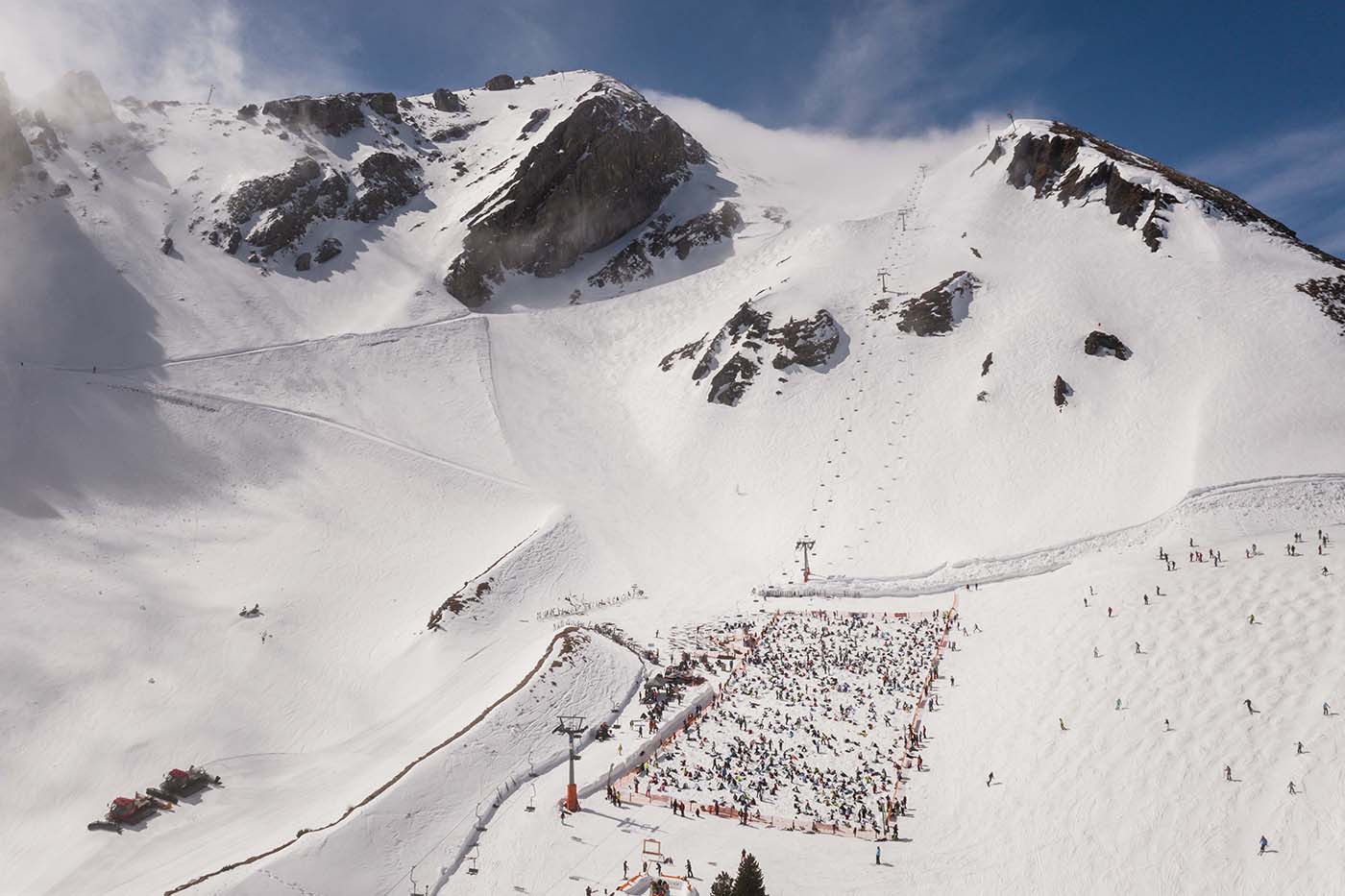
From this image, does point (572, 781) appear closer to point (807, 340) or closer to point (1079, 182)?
point (807, 340)

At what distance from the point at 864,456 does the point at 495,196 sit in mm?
55241

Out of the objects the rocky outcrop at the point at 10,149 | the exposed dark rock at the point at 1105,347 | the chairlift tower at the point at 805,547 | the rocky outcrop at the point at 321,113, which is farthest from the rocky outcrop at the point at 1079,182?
the rocky outcrop at the point at 10,149

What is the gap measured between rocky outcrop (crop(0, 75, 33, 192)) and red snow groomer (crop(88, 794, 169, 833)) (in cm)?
6659

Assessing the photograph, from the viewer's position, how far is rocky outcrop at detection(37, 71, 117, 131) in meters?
87.1

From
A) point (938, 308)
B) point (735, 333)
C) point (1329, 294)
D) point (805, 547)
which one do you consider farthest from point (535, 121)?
point (1329, 294)

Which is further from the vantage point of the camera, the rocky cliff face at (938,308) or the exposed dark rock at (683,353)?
the exposed dark rock at (683,353)

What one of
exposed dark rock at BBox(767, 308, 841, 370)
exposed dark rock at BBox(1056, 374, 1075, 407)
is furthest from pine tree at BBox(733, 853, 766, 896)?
exposed dark rock at BBox(767, 308, 841, 370)

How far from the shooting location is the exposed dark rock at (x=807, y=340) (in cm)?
6250

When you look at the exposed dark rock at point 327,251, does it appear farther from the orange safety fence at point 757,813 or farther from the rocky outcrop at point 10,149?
the orange safety fence at point 757,813

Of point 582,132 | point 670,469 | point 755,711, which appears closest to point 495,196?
point 582,132

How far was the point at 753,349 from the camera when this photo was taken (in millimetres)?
64438

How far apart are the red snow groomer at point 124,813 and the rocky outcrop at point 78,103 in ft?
275

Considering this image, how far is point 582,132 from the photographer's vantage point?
312 ft

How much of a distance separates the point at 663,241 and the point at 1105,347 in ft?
163
